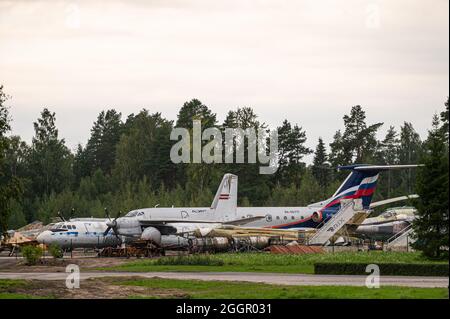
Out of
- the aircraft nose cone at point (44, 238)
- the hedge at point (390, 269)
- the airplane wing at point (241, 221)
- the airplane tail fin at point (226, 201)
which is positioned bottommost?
the hedge at point (390, 269)

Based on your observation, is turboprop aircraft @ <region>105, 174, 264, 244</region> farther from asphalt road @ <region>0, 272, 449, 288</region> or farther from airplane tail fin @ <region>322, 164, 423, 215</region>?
asphalt road @ <region>0, 272, 449, 288</region>

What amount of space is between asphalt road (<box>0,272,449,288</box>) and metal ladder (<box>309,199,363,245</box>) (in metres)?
A: 29.6

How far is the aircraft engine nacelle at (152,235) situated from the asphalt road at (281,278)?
77.6 feet

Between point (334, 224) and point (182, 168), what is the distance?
84921mm

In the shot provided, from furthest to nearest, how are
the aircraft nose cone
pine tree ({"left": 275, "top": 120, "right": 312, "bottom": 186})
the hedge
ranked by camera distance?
1. pine tree ({"left": 275, "top": 120, "right": 312, "bottom": 186})
2. the aircraft nose cone
3. the hedge

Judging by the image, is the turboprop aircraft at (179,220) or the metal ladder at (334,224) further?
the metal ladder at (334,224)

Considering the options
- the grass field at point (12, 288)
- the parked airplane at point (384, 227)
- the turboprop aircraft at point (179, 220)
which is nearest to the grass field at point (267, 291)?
the grass field at point (12, 288)

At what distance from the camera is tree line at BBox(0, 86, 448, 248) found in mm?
134625

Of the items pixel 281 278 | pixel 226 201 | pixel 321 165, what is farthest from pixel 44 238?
pixel 321 165

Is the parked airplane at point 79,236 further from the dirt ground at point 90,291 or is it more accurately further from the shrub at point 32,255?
the dirt ground at point 90,291

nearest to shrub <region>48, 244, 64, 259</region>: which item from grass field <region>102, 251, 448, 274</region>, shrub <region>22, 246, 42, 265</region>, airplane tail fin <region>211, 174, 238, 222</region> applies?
shrub <region>22, 246, 42, 265</region>

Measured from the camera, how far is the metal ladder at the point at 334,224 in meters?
85.9

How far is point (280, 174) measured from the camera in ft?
552
